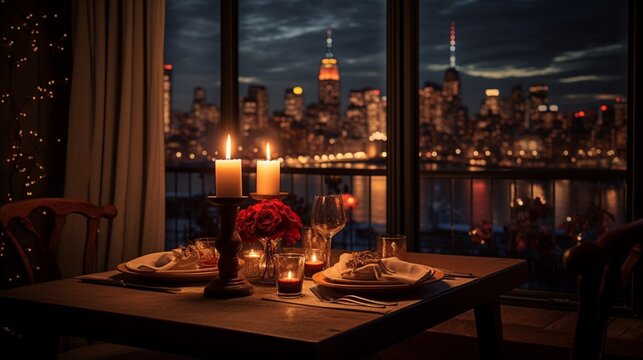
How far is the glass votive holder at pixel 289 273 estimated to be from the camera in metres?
1.63

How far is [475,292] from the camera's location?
182 cm

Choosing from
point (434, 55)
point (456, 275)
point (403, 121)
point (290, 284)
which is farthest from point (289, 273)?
point (434, 55)

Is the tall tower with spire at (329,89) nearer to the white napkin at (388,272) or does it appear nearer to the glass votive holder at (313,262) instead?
the glass votive holder at (313,262)

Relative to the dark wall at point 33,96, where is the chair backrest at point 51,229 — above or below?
below

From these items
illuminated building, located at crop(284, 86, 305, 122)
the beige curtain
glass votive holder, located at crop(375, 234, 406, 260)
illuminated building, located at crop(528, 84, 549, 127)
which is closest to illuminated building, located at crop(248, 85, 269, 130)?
illuminated building, located at crop(284, 86, 305, 122)

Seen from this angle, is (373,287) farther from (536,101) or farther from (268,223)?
(536,101)

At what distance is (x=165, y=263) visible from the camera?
1.92 metres

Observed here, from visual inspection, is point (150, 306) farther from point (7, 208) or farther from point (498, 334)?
point (498, 334)

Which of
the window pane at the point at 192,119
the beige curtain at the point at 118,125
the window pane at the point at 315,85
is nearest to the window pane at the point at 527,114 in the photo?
the window pane at the point at 315,85

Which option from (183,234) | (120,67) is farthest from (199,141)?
(120,67)

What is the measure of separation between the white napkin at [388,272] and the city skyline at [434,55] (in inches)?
160

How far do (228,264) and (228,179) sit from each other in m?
0.20

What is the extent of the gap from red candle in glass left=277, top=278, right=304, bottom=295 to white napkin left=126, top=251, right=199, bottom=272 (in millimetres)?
333

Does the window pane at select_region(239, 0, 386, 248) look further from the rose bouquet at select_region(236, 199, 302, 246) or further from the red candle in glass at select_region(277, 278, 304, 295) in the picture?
the red candle in glass at select_region(277, 278, 304, 295)
